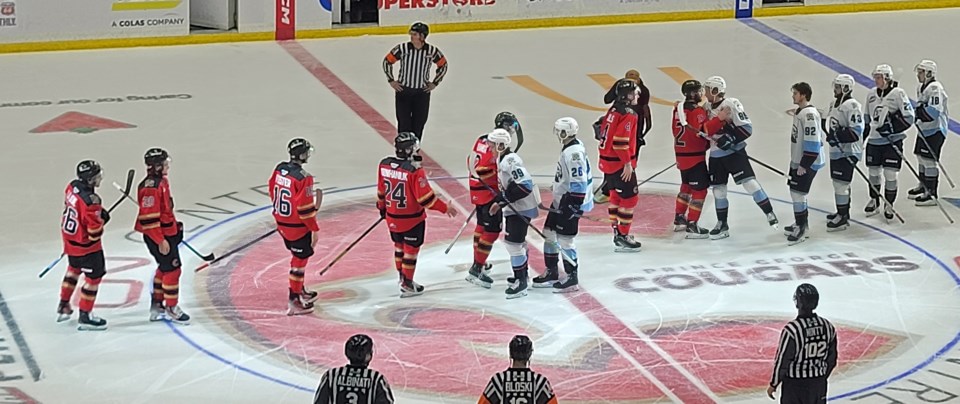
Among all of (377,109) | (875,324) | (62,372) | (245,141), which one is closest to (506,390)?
(62,372)

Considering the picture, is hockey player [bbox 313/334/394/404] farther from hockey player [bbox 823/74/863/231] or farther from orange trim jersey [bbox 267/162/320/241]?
hockey player [bbox 823/74/863/231]

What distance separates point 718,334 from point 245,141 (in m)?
5.51

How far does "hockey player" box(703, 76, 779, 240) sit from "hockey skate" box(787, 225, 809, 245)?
0.19 m

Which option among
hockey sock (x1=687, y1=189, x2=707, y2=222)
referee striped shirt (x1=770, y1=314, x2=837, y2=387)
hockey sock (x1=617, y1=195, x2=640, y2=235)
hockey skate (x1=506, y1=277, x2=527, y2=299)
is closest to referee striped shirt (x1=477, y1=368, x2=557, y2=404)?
Answer: referee striped shirt (x1=770, y1=314, x2=837, y2=387)

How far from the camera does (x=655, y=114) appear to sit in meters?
14.9

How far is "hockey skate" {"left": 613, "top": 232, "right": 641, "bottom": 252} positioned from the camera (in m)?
11.0

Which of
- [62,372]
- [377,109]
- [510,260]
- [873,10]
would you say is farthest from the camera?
[873,10]

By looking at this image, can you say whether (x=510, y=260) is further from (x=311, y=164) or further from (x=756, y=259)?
(x=311, y=164)

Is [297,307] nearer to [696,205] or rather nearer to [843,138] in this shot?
[696,205]

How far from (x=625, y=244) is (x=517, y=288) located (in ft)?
3.99

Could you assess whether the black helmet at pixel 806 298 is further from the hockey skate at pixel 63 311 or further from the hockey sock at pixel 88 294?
the hockey skate at pixel 63 311

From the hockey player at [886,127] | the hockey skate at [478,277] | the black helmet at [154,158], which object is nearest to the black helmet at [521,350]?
Result: the black helmet at [154,158]

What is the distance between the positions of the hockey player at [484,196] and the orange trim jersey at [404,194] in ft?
1.26

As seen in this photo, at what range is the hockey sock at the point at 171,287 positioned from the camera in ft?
30.5
